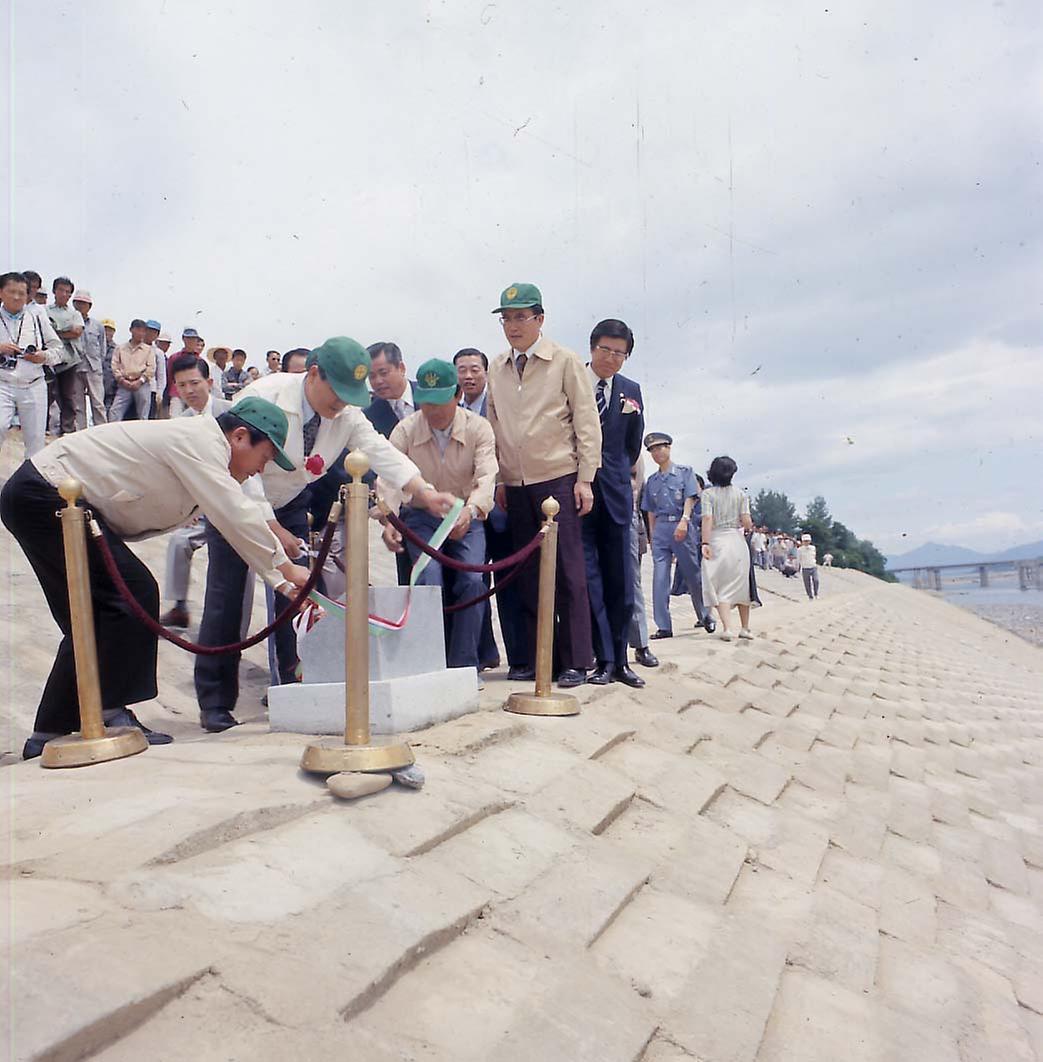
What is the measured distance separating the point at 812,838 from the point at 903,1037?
3.90ft

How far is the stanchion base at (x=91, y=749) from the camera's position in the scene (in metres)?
2.78

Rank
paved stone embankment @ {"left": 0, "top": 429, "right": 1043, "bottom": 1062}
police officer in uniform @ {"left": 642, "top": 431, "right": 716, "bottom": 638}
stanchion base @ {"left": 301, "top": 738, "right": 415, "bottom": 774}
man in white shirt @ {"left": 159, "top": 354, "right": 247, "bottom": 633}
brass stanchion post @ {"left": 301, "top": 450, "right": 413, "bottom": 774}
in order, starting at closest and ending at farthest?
paved stone embankment @ {"left": 0, "top": 429, "right": 1043, "bottom": 1062}
stanchion base @ {"left": 301, "top": 738, "right": 415, "bottom": 774}
brass stanchion post @ {"left": 301, "top": 450, "right": 413, "bottom": 774}
man in white shirt @ {"left": 159, "top": 354, "right": 247, "bottom": 633}
police officer in uniform @ {"left": 642, "top": 431, "right": 716, "bottom": 638}

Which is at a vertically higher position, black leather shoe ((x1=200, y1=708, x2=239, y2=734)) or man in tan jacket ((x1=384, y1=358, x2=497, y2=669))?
man in tan jacket ((x1=384, y1=358, x2=497, y2=669))

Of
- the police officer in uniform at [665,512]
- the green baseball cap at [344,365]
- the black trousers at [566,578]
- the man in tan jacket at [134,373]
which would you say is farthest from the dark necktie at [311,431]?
the man in tan jacket at [134,373]

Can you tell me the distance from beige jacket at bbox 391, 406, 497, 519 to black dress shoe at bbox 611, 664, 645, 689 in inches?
42.0

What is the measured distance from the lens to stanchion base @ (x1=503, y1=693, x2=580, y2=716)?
3.54 meters

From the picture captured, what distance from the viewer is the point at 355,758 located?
2443mm

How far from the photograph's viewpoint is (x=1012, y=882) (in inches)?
140

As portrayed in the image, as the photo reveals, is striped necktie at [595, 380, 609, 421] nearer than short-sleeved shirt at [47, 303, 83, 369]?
Yes

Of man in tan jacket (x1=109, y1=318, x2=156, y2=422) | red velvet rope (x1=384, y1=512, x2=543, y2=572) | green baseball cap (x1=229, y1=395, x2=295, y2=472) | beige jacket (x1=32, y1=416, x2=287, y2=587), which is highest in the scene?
man in tan jacket (x1=109, y1=318, x2=156, y2=422)

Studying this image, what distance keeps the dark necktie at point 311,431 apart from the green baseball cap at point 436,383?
666mm

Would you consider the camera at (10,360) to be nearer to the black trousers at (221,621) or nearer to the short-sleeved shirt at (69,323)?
the short-sleeved shirt at (69,323)

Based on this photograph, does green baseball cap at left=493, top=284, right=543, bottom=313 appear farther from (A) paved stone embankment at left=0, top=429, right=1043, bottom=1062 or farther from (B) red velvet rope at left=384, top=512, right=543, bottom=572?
(A) paved stone embankment at left=0, top=429, right=1043, bottom=1062

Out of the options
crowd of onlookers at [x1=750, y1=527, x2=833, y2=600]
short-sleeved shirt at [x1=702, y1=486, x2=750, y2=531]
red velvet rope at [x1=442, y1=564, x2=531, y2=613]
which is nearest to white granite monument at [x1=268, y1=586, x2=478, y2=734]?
red velvet rope at [x1=442, y1=564, x2=531, y2=613]
